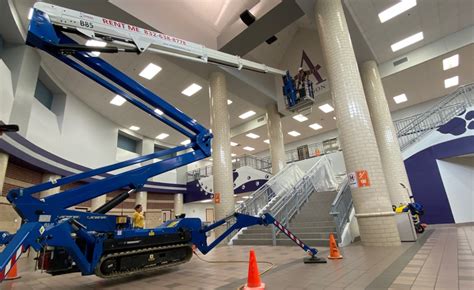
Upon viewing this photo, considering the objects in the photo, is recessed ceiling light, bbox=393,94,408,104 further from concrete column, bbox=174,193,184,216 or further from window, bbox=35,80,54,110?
window, bbox=35,80,54,110

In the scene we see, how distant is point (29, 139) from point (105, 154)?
568 cm

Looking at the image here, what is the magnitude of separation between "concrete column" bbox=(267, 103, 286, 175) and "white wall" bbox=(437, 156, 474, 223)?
676cm

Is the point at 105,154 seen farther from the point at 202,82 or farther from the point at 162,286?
the point at 162,286

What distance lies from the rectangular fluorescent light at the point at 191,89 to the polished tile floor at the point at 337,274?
882 cm

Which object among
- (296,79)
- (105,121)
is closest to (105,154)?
(105,121)

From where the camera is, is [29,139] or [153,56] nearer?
[29,139]

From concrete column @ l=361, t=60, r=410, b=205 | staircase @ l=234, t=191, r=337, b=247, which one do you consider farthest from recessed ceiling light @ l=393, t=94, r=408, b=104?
staircase @ l=234, t=191, r=337, b=247

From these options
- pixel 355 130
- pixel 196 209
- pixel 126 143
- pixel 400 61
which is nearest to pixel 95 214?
pixel 355 130

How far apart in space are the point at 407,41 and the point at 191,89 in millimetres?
9686

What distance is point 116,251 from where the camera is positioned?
385cm

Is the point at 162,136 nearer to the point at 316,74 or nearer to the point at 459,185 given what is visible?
the point at 316,74

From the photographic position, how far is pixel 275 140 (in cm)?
1355

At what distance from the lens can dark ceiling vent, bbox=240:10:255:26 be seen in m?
8.60

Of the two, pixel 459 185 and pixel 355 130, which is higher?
pixel 355 130
